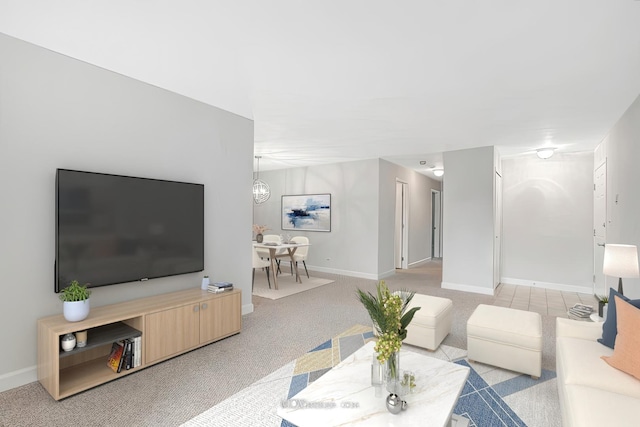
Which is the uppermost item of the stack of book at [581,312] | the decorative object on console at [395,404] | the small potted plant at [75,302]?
the small potted plant at [75,302]

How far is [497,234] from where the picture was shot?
5836 millimetres

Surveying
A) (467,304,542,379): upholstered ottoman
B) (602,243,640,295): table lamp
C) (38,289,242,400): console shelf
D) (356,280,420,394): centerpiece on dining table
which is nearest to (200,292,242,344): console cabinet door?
(38,289,242,400): console shelf

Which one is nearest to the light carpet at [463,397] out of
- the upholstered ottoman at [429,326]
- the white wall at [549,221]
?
the upholstered ottoman at [429,326]

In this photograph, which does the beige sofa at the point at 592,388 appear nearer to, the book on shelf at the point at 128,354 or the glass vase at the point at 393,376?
the glass vase at the point at 393,376

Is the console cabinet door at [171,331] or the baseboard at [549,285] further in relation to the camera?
the baseboard at [549,285]

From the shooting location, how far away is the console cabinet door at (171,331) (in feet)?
8.91

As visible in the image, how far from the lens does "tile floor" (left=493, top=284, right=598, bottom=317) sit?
4613 millimetres

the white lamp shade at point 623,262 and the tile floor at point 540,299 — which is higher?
the white lamp shade at point 623,262

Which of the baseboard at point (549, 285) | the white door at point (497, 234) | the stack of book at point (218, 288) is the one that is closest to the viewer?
the stack of book at point (218, 288)

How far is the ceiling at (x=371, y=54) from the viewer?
1.96 metres

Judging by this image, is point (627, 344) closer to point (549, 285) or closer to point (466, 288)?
point (466, 288)

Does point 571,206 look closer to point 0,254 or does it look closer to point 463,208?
point 463,208

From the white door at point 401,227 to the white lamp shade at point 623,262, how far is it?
16.6 feet

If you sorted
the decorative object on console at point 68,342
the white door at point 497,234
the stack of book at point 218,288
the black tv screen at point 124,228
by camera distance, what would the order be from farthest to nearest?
the white door at point 497,234, the stack of book at point 218,288, the black tv screen at point 124,228, the decorative object on console at point 68,342
